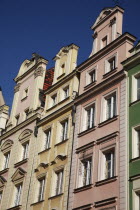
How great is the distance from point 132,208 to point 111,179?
2358mm

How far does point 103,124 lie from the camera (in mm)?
22672

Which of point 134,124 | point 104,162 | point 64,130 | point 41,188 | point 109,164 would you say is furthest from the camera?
point 64,130

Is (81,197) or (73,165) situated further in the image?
(73,165)

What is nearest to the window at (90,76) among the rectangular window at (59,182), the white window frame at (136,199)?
the rectangular window at (59,182)

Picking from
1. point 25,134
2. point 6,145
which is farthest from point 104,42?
point 6,145

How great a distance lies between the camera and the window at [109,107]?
2286 centimetres

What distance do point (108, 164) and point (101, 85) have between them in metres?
5.49

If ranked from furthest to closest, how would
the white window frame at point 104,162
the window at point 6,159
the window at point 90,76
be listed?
the window at point 6,159 → the window at point 90,76 → the white window frame at point 104,162

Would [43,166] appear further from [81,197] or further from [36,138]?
[81,197]

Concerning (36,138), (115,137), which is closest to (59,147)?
(36,138)

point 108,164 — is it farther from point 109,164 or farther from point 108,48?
point 108,48

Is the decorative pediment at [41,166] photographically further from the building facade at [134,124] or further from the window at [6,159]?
the building facade at [134,124]

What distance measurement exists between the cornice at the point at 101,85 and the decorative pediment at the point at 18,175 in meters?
6.91

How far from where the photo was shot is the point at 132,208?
17.9m
